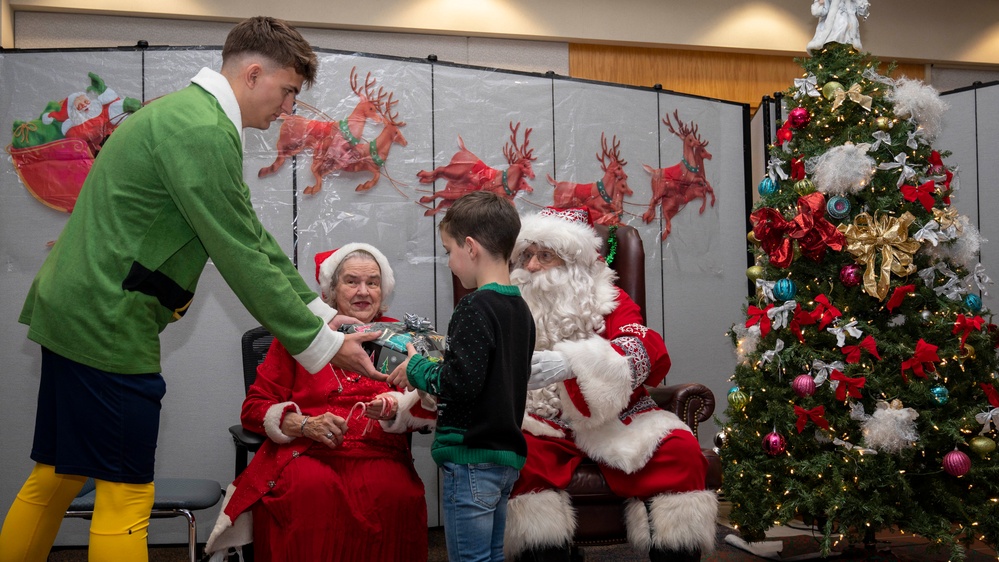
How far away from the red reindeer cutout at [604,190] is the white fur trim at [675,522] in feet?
6.14

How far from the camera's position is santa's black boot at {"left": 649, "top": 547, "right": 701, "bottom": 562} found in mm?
2625

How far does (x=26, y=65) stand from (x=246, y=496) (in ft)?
7.65

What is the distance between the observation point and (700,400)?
10.0 ft

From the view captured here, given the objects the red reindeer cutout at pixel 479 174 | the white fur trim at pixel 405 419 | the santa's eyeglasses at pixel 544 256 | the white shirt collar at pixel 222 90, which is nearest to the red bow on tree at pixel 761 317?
the santa's eyeglasses at pixel 544 256

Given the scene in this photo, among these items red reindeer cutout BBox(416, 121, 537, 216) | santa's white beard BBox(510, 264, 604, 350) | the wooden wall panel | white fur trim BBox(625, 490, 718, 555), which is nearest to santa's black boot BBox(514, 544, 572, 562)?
white fur trim BBox(625, 490, 718, 555)

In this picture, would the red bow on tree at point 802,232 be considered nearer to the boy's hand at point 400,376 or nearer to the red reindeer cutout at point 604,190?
the red reindeer cutout at point 604,190

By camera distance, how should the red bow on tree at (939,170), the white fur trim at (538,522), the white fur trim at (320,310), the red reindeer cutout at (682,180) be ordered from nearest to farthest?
the white fur trim at (320,310)
the white fur trim at (538,522)
the red bow on tree at (939,170)
the red reindeer cutout at (682,180)

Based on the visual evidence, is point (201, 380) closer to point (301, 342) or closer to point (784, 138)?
point (301, 342)

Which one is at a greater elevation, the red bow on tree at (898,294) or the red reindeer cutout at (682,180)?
the red reindeer cutout at (682,180)

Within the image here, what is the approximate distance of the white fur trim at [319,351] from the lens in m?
2.09

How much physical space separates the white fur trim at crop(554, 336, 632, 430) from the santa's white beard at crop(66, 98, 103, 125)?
239 centimetres

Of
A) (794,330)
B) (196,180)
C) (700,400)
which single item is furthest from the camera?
(794,330)

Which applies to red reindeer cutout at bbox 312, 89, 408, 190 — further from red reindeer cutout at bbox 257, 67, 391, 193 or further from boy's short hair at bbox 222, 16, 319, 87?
boy's short hair at bbox 222, 16, 319, 87

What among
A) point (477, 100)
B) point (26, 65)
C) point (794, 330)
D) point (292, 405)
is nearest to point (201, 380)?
point (292, 405)
